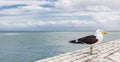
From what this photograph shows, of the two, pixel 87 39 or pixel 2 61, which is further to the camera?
pixel 2 61

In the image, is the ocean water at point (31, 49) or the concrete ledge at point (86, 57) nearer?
the concrete ledge at point (86, 57)

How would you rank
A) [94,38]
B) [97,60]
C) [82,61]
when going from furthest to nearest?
[94,38]
[82,61]
[97,60]

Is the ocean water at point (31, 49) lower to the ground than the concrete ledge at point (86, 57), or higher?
lower

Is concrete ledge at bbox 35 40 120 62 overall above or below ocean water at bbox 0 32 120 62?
above

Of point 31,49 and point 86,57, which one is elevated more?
point 86,57

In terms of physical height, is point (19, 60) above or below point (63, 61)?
below

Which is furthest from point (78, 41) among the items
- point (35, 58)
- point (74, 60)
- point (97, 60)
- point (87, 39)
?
point (35, 58)

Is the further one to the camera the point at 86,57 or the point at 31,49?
the point at 31,49

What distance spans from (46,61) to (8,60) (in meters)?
28.6

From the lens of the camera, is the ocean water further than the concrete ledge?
Yes

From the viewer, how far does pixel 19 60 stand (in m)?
35.2

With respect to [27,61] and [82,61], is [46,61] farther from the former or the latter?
[27,61]

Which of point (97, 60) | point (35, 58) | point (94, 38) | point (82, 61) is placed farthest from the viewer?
point (35, 58)

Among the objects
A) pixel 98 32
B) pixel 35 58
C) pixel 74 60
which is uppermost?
pixel 98 32
